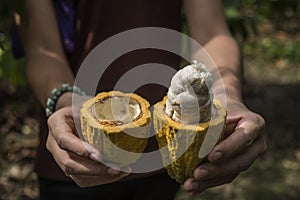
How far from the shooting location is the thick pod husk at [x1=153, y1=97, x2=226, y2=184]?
0.93m

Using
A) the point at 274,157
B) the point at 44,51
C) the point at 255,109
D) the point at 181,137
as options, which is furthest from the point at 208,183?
the point at 255,109

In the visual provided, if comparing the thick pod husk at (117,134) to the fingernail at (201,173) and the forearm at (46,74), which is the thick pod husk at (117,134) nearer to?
the fingernail at (201,173)

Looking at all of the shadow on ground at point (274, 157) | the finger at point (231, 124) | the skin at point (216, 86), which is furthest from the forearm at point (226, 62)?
the shadow on ground at point (274, 157)

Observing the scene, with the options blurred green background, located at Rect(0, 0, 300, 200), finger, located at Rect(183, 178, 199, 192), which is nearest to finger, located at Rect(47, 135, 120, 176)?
finger, located at Rect(183, 178, 199, 192)

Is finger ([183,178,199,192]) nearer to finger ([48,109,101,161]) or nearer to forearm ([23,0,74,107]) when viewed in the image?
finger ([48,109,101,161])

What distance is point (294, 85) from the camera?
11.3ft

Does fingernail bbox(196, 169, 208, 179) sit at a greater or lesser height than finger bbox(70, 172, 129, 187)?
greater

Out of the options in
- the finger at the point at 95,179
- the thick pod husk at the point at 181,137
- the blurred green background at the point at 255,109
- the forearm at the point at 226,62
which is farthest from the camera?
the blurred green background at the point at 255,109

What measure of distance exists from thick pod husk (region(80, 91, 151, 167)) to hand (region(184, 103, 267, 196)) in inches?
4.1

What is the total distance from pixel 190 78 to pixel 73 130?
0.27m

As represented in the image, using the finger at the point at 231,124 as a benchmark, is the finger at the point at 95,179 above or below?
below

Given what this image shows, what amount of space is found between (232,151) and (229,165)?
48 millimetres

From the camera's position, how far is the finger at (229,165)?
0.99 m

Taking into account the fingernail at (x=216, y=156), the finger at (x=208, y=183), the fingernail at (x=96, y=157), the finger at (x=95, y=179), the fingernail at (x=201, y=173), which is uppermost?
the fingernail at (x=96, y=157)
